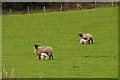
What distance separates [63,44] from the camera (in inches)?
1518

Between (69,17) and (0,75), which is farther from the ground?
(69,17)

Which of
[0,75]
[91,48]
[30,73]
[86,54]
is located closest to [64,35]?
[91,48]

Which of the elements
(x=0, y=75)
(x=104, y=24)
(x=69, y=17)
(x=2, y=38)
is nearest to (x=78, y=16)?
(x=69, y=17)

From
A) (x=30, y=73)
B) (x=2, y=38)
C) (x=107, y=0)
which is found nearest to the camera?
(x=30, y=73)

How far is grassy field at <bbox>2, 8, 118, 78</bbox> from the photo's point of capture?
2611 centimetres

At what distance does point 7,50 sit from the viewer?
3522cm

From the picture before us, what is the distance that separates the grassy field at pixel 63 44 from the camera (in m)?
26.1

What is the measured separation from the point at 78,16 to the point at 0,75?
3943 cm

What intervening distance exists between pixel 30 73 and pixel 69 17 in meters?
34.3

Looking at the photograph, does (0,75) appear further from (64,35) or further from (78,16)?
(78,16)

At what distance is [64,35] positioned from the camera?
4544 centimetres

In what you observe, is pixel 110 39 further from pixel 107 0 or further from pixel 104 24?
pixel 107 0

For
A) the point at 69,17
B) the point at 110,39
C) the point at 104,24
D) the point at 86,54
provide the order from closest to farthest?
the point at 86,54, the point at 110,39, the point at 104,24, the point at 69,17

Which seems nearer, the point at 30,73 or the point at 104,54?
the point at 30,73
